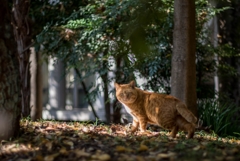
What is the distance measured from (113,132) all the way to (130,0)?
3054mm

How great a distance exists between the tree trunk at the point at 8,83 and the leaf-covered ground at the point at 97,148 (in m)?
0.18

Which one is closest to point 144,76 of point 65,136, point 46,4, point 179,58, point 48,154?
point 179,58

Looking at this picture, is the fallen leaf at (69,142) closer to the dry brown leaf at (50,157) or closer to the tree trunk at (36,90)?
the dry brown leaf at (50,157)

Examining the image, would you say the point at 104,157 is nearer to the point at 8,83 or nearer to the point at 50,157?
the point at 50,157

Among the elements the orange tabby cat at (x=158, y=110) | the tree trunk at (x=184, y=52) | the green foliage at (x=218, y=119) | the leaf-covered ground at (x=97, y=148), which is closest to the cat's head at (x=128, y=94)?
the orange tabby cat at (x=158, y=110)

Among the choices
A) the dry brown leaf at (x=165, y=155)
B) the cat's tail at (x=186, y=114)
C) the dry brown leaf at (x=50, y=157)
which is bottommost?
the dry brown leaf at (x=50, y=157)

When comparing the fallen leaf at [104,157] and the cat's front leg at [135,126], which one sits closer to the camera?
the fallen leaf at [104,157]

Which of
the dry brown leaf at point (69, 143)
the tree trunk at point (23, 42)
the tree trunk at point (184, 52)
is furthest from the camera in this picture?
the tree trunk at point (23, 42)

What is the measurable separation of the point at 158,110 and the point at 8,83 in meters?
2.03

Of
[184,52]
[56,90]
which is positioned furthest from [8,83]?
[56,90]

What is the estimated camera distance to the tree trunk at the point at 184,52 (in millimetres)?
7133

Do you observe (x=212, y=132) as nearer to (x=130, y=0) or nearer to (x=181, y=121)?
(x=181, y=121)

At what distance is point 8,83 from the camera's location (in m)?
5.25

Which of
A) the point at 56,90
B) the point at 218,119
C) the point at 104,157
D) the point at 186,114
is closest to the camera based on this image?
the point at 104,157
